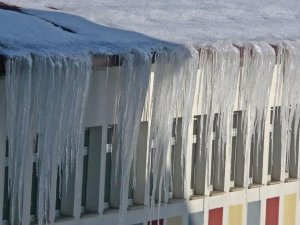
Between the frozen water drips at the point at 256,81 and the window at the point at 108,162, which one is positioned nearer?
the frozen water drips at the point at 256,81

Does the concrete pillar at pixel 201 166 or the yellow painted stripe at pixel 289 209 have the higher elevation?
the concrete pillar at pixel 201 166

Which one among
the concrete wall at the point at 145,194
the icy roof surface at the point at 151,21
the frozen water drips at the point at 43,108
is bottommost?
the concrete wall at the point at 145,194

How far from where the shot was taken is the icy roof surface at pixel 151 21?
12.9 metres

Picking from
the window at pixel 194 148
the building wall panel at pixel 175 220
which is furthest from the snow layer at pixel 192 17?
the building wall panel at pixel 175 220

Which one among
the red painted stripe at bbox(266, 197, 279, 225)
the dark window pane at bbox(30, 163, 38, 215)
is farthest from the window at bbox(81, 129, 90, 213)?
the red painted stripe at bbox(266, 197, 279, 225)

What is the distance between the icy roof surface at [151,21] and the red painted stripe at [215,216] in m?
1.94

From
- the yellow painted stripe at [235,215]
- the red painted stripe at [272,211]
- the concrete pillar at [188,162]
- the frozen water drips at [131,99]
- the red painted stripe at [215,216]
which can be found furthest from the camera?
the red painted stripe at [272,211]

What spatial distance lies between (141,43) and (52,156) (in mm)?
1236

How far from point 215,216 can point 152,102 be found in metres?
3.05

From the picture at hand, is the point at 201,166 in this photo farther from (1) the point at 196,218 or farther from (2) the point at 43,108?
(2) the point at 43,108

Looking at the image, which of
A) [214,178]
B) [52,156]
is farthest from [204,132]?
[52,156]

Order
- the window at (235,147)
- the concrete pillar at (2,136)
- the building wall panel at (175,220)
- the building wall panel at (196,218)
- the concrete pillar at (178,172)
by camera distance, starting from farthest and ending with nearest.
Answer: the window at (235,147)
the building wall panel at (196,218)
the building wall panel at (175,220)
the concrete pillar at (178,172)
the concrete pillar at (2,136)

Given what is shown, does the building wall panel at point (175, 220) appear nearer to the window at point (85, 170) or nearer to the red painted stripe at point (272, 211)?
the window at point (85, 170)

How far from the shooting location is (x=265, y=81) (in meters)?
15.0
